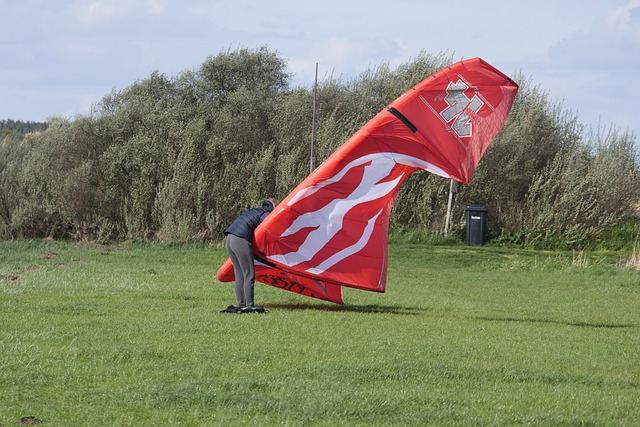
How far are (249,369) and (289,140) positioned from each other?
26.4 meters

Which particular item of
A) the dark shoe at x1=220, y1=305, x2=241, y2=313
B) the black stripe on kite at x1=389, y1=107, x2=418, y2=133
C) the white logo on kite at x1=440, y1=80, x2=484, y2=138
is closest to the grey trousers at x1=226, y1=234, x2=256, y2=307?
the dark shoe at x1=220, y1=305, x2=241, y2=313

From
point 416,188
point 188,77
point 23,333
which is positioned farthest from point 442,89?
point 188,77

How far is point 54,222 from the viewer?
3459cm

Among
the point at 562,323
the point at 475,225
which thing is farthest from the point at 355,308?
the point at 475,225

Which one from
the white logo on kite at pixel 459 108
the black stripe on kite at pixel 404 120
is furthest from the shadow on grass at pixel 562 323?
the black stripe on kite at pixel 404 120

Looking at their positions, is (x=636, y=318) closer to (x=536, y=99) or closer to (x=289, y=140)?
(x=289, y=140)

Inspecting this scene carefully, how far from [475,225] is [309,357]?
77.4 ft

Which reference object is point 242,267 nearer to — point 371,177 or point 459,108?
point 371,177

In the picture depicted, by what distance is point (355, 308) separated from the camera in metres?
16.0

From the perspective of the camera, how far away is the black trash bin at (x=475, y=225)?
33125 mm

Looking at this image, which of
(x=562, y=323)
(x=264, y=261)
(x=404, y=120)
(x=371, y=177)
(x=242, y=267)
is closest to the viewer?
(x=242, y=267)

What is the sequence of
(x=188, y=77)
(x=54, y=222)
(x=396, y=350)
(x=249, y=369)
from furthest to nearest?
(x=188, y=77) → (x=54, y=222) → (x=396, y=350) → (x=249, y=369)

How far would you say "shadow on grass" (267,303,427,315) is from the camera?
50.8 feet

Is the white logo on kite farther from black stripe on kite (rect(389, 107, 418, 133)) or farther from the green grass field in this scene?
the green grass field
